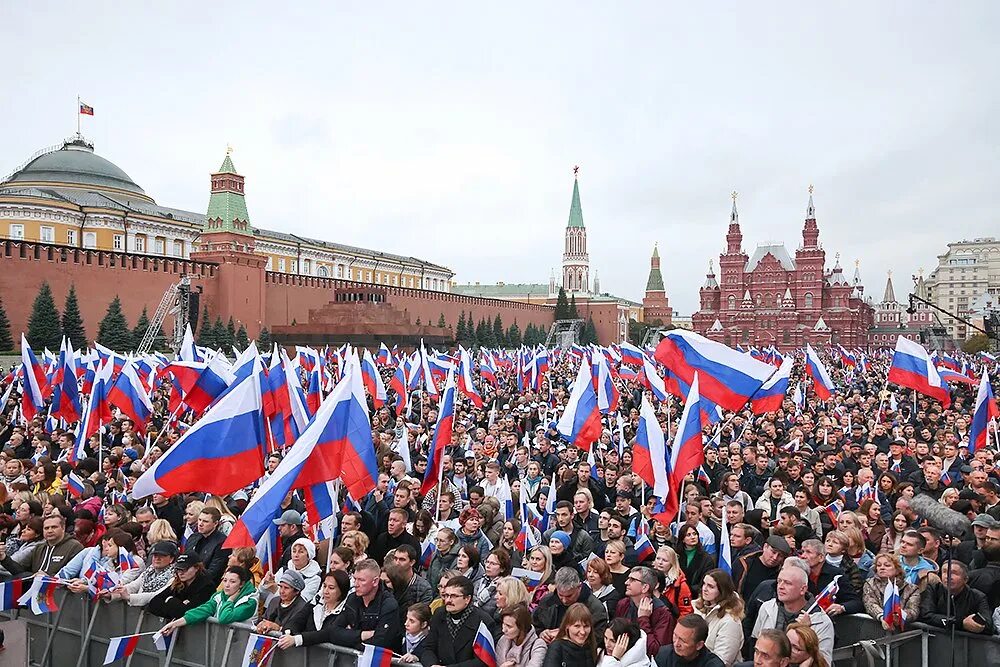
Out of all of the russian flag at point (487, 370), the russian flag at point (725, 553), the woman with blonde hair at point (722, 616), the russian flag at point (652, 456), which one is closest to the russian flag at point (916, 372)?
the russian flag at point (652, 456)

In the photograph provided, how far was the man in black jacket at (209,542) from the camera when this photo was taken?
6250 mm

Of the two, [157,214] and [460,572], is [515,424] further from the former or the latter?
[157,214]

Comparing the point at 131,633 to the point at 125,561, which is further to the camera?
the point at 125,561

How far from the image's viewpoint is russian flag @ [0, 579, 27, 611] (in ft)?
19.2

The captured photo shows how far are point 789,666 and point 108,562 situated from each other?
15.7ft

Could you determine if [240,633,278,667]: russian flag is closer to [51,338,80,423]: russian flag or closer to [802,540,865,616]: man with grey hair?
[802,540,865,616]: man with grey hair

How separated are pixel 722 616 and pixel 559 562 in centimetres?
193

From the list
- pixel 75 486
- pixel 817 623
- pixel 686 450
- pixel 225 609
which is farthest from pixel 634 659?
pixel 75 486

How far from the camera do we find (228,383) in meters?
11.3

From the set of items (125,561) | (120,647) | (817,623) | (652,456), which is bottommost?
(120,647)

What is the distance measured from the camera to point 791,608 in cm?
464

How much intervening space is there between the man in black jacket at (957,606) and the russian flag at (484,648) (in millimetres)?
2484

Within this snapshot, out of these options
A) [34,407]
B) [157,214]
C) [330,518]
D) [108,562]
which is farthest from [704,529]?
[157,214]

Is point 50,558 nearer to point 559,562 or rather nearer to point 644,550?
point 559,562
